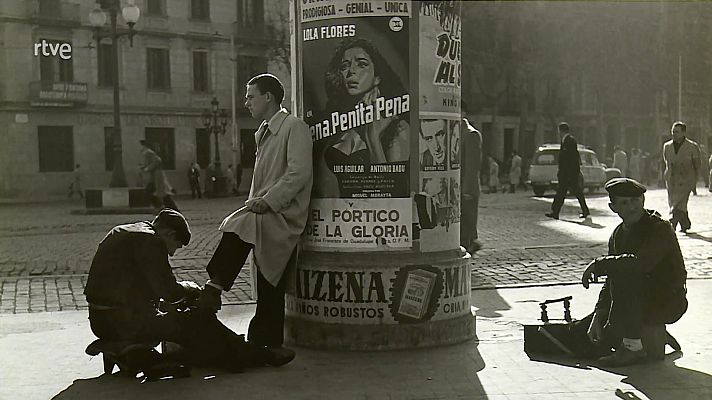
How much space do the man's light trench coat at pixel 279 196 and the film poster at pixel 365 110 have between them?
9.9 inches

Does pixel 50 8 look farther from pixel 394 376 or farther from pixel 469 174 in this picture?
pixel 394 376

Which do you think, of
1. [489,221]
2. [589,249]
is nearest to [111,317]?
[589,249]

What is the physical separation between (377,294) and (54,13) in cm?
3639

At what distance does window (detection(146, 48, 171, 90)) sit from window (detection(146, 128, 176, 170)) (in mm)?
2025

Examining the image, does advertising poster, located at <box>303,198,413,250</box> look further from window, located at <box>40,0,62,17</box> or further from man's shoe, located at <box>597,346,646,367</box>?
window, located at <box>40,0,62,17</box>

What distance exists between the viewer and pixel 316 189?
6.43m

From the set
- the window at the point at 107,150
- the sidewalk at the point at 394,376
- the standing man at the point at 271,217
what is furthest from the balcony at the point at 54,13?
the standing man at the point at 271,217

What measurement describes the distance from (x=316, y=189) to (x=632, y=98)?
175ft

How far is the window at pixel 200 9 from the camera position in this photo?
43.9 metres

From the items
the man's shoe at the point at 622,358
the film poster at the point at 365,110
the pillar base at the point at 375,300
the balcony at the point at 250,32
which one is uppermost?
the balcony at the point at 250,32

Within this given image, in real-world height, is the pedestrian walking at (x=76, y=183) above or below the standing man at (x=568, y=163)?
below

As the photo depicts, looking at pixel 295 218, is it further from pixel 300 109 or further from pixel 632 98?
pixel 632 98

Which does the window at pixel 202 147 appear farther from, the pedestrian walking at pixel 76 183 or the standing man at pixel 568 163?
the standing man at pixel 568 163

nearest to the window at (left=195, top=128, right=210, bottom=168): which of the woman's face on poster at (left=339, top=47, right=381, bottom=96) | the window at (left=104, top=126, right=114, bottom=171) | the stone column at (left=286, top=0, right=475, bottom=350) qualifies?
the window at (left=104, top=126, right=114, bottom=171)
